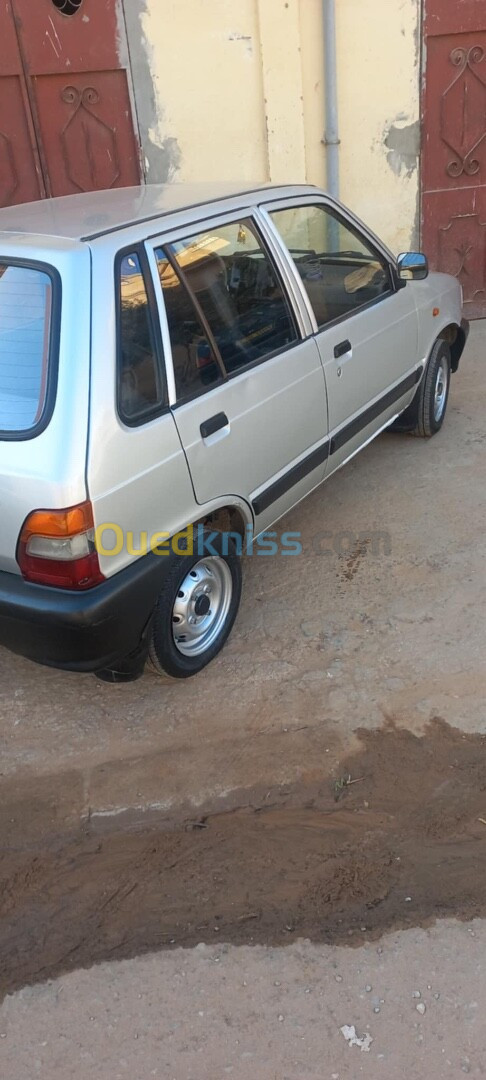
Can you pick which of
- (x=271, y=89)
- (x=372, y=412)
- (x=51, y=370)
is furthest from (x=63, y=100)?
(x=51, y=370)

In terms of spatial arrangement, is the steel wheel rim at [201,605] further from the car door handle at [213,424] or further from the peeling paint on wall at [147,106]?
the peeling paint on wall at [147,106]

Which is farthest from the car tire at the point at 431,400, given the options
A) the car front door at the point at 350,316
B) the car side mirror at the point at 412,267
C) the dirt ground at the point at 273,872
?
the dirt ground at the point at 273,872

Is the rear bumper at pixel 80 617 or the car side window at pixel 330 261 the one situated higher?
the car side window at pixel 330 261

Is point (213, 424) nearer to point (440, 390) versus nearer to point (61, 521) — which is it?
point (61, 521)

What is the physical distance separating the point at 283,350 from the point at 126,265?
3.05 feet

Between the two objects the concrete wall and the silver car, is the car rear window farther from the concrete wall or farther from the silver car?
the concrete wall

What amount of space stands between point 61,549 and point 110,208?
153 centimetres

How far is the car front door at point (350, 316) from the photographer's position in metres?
3.68

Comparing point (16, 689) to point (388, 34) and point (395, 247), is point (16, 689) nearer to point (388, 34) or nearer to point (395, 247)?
point (395, 247)

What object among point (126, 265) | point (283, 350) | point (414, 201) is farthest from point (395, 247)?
point (126, 265)

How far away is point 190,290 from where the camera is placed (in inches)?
114

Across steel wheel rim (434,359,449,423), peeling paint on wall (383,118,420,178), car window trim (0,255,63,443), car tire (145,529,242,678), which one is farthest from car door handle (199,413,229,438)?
peeling paint on wall (383,118,420,178)

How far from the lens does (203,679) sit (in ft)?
10.8

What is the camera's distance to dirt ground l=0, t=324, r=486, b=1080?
208cm
